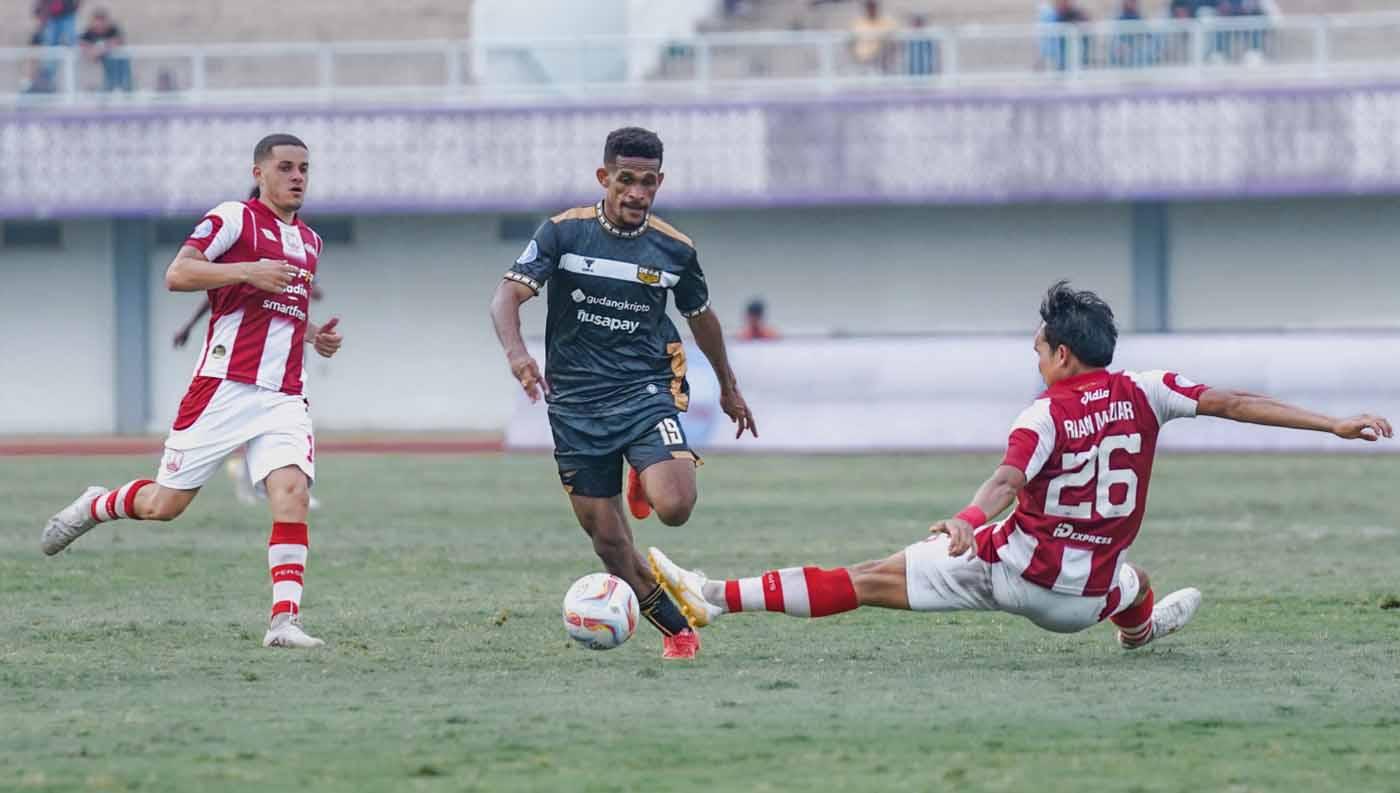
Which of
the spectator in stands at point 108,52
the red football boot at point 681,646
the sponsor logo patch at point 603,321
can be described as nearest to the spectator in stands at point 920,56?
the spectator in stands at point 108,52

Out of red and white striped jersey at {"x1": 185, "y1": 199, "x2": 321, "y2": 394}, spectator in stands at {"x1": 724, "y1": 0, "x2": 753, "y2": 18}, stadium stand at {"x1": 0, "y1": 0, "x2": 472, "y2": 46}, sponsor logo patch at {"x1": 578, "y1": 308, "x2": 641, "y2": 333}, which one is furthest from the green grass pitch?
stadium stand at {"x1": 0, "y1": 0, "x2": 472, "y2": 46}

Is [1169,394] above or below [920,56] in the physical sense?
below

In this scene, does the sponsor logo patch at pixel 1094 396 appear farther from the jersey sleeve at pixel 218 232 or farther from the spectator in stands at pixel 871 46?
the spectator in stands at pixel 871 46

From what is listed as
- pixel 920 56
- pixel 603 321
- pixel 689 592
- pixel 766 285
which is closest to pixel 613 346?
pixel 603 321

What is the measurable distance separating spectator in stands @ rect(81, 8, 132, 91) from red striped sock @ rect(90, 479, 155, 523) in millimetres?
22151

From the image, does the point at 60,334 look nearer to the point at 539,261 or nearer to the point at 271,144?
the point at 271,144

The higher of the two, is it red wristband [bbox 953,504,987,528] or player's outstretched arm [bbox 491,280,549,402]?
player's outstretched arm [bbox 491,280,549,402]

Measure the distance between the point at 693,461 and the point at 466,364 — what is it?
2454 centimetres

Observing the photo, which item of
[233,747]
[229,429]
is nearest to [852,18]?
[229,429]

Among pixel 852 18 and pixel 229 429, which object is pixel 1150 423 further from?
pixel 852 18

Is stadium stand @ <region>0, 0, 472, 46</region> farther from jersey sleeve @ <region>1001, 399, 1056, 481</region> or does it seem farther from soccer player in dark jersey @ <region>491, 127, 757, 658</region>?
jersey sleeve @ <region>1001, 399, 1056, 481</region>

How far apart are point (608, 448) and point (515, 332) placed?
0.58 metres

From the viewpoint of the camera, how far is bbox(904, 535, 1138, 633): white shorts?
7.58m

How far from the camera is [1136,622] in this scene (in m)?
7.93
